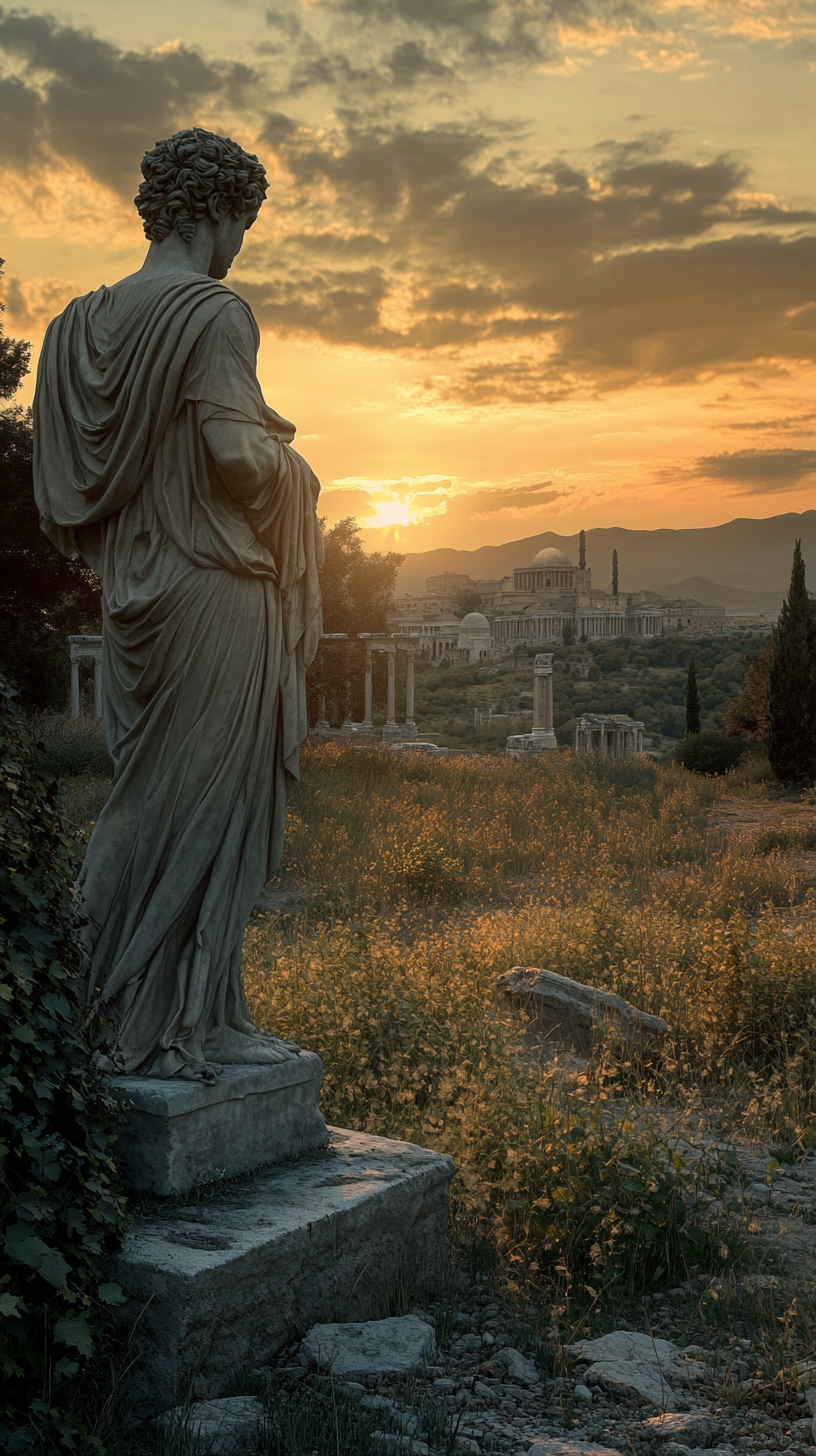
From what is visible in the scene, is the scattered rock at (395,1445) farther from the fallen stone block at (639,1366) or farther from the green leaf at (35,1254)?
the green leaf at (35,1254)

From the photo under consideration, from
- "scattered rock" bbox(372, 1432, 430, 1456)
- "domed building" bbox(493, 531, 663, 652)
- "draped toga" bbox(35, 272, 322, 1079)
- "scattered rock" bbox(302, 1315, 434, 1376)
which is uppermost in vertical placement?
"domed building" bbox(493, 531, 663, 652)

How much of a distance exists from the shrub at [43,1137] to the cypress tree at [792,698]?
22188 millimetres

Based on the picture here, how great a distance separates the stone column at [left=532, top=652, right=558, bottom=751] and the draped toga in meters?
24.7

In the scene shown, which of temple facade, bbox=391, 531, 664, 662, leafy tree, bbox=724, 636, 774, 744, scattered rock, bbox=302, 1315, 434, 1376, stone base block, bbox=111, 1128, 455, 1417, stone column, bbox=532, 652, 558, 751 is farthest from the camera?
temple facade, bbox=391, 531, 664, 662

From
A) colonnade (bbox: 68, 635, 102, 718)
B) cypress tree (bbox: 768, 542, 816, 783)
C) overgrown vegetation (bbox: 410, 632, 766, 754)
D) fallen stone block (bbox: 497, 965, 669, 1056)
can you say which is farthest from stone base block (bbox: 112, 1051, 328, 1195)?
overgrown vegetation (bbox: 410, 632, 766, 754)

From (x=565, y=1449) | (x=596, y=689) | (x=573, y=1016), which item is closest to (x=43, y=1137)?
(x=565, y=1449)

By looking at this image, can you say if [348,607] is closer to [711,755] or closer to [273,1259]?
[711,755]

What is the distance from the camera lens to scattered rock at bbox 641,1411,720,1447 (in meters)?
2.50

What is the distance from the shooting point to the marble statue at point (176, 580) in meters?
3.00

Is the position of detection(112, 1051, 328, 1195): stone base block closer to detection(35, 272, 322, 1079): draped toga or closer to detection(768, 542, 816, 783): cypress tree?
detection(35, 272, 322, 1079): draped toga

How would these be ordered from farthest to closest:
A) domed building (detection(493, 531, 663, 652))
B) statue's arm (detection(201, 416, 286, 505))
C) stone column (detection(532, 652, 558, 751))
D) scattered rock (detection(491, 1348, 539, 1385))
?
domed building (detection(493, 531, 663, 652)) → stone column (detection(532, 652, 558, 751)) → statue's arm (detection(201, 416, 286, 505)) → scattered rock (detection(491, 1348, 539, 1385))

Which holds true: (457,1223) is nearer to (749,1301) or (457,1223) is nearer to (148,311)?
(749,1301)

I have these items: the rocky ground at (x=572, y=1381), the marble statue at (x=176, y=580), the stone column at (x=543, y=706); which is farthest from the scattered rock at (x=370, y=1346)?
the stone column at (x=543, y=706)

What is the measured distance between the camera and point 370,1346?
2.74 m
